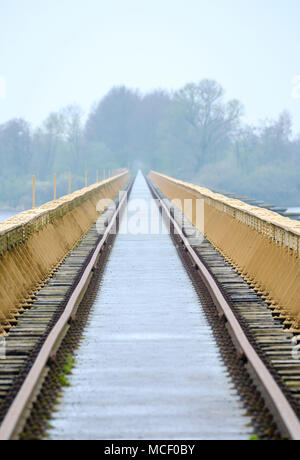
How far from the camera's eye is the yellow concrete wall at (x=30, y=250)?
34.8ft

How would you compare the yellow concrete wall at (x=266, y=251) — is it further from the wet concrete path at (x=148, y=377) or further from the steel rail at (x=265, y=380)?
the wet concrete path at (x=148, y=377)

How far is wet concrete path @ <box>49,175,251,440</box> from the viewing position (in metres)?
5.84

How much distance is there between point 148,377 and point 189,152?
105 meters

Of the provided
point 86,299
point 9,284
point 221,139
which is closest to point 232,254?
point 86,299

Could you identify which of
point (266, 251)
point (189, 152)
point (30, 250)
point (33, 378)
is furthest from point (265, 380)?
point (189, 152)

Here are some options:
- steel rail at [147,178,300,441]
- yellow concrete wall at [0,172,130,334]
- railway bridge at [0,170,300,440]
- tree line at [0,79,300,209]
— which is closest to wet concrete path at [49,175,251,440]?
railway bridge at [0,170,300,440]

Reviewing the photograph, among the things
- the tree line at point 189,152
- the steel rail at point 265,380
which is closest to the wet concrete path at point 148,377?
the steel rail at point 265,380

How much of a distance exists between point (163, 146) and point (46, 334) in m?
107

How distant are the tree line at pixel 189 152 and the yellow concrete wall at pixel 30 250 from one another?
62800mm

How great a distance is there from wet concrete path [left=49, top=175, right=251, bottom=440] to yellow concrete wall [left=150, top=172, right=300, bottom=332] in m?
1.27

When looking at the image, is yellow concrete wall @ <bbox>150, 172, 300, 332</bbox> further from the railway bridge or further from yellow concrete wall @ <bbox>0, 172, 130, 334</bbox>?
yellow concrete wall @ <bbox>0, 172, 130, 334</bbox>

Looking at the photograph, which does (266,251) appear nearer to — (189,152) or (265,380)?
(265,380)

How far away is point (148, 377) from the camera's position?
23.6 feet

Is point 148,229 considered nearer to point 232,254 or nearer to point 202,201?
point 202,201
